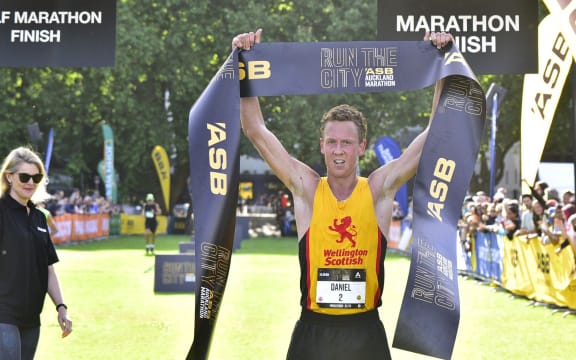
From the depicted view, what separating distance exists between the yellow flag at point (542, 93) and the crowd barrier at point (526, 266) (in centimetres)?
129

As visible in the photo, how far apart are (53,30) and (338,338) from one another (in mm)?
6336

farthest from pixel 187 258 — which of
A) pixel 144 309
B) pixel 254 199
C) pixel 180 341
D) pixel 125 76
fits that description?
pixel 254 199

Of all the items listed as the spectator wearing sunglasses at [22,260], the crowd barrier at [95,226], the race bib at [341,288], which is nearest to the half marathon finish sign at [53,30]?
the spectator wearing sunglasses at [22,260]

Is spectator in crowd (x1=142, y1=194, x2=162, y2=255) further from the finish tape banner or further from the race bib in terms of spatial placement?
the race bib

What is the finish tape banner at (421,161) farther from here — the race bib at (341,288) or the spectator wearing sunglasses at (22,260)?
the spectator wearing sunglasses at (22,260)

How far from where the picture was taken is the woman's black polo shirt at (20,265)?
5.71 meters

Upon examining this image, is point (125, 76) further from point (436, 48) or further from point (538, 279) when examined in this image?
point (436, 48)

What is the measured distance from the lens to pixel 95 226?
38250 mm

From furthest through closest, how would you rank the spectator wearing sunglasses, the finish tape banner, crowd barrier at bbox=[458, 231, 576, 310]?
crowd barrier at bbox=[458, 231, 576, 310] → the spectator wearing sunglasses → the finish tape banner

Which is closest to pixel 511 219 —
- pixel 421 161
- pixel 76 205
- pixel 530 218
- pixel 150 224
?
pixel 530 218

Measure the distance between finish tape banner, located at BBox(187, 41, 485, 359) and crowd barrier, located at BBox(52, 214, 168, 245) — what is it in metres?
22.3

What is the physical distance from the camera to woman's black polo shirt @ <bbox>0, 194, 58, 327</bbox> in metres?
5.71

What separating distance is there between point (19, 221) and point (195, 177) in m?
1.22

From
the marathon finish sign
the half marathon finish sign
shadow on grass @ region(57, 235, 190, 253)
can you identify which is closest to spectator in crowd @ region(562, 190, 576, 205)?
the marathon finish sign
